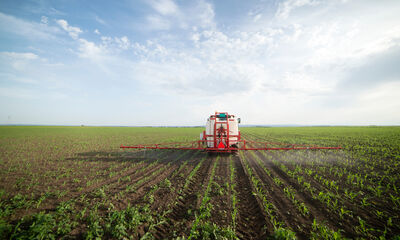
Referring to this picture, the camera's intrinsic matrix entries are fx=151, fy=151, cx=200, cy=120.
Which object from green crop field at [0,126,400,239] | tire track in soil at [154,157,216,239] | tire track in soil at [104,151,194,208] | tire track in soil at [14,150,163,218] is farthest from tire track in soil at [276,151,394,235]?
tire track in soil at [14,150,163,218]

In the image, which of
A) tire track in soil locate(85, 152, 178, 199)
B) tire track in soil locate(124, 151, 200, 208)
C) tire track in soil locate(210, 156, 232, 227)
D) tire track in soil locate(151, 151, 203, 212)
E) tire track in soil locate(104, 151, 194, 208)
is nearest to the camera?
tire track in soil locate(210, 156, 232, 227)

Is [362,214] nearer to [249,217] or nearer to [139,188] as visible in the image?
[249,217]

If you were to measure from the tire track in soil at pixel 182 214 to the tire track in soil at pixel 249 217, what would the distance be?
1418 mm

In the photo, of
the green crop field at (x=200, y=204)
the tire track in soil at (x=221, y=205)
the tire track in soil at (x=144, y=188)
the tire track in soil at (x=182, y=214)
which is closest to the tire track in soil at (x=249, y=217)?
the green crop field at (x=200, y=204)

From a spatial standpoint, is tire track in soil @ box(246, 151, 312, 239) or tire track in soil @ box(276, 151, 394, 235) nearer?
tire track in soil @ box(246, 151, 312, 239)

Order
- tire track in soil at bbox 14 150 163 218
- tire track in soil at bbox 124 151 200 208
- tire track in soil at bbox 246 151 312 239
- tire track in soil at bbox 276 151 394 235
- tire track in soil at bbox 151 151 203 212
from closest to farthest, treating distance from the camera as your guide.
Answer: tire track in soil at bbox 246 151 312 239, tire track in soil at bbox 276 151 394 235, tire track in soil at bbox 14 150 163 218, tire track in soil at bbox 151 151 203 212, tire track in soil at bbox 124 151 200 208

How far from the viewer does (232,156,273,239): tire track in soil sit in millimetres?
3907

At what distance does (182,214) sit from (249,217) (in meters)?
2.05

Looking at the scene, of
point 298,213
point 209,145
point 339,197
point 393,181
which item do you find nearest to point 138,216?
point 298,213

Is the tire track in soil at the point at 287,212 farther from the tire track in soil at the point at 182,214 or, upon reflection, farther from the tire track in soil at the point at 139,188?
the tire track in soil at the point at 139,188

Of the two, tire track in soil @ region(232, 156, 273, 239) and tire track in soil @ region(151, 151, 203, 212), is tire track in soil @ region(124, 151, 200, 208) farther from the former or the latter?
tire track in soil @ region(232, 156, 273, 239)

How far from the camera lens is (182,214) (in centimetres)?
472

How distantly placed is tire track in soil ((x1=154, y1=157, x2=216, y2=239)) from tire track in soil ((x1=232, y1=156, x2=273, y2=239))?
142cm

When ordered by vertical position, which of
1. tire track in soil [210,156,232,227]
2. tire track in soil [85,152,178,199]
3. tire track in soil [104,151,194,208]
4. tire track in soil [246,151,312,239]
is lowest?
tire track in soil [85,152,178,199]
